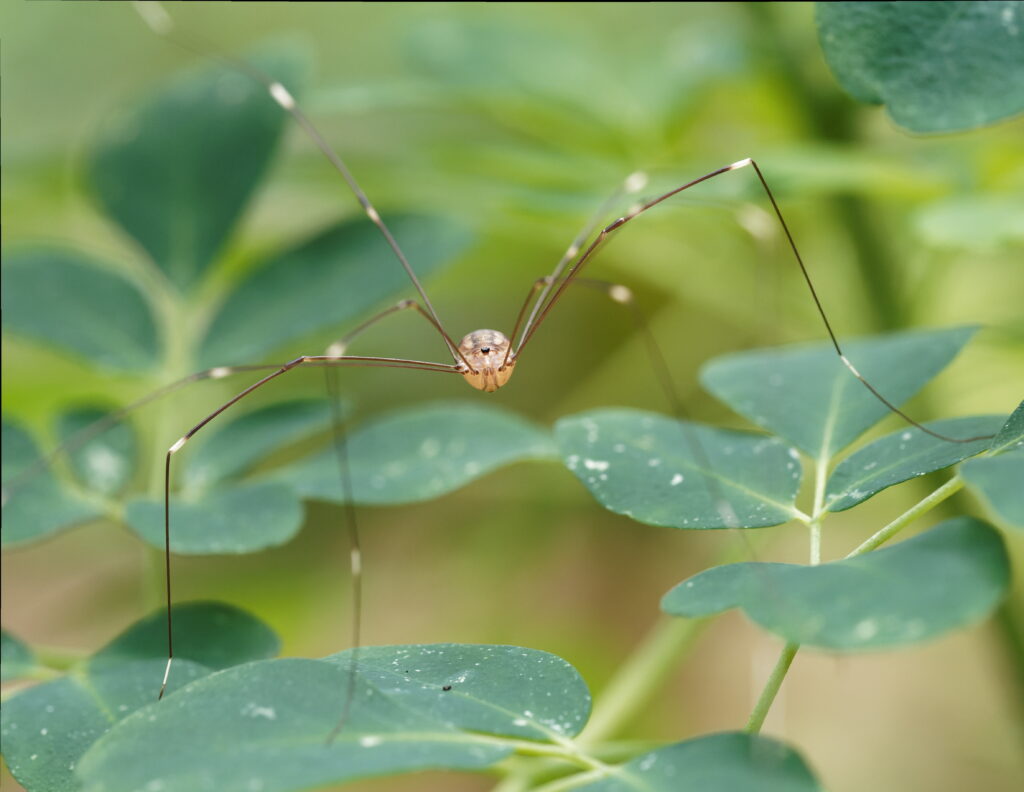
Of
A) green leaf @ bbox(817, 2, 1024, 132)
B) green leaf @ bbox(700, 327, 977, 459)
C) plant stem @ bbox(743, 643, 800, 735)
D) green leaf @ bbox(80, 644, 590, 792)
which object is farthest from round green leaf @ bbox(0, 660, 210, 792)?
green leaf @ bbox(817, 2, 1024, 132)

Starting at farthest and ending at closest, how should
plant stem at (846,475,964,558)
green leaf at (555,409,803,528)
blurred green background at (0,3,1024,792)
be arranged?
blurred green background at (0,3,1024,792) → green leaf at (555,409,803,528) → plant stem at (846,475,964,558)

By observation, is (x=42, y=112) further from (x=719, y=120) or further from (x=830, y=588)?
(x=830, y=588)

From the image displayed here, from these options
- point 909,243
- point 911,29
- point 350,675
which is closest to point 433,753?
point 350,675

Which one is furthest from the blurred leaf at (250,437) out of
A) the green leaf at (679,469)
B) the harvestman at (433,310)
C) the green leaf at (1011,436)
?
the green leaf at (1011,436)

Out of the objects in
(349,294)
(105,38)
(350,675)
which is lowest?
(350,675)

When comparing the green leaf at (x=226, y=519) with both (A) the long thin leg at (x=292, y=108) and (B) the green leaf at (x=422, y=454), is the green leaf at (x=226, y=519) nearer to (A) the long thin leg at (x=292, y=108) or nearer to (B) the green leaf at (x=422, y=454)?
(B) the green leaf at (x=422, y=454)

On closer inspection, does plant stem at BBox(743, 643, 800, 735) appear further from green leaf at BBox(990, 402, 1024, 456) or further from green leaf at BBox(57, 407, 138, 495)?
green leaf at BBox(57, 407, 138, 495)
